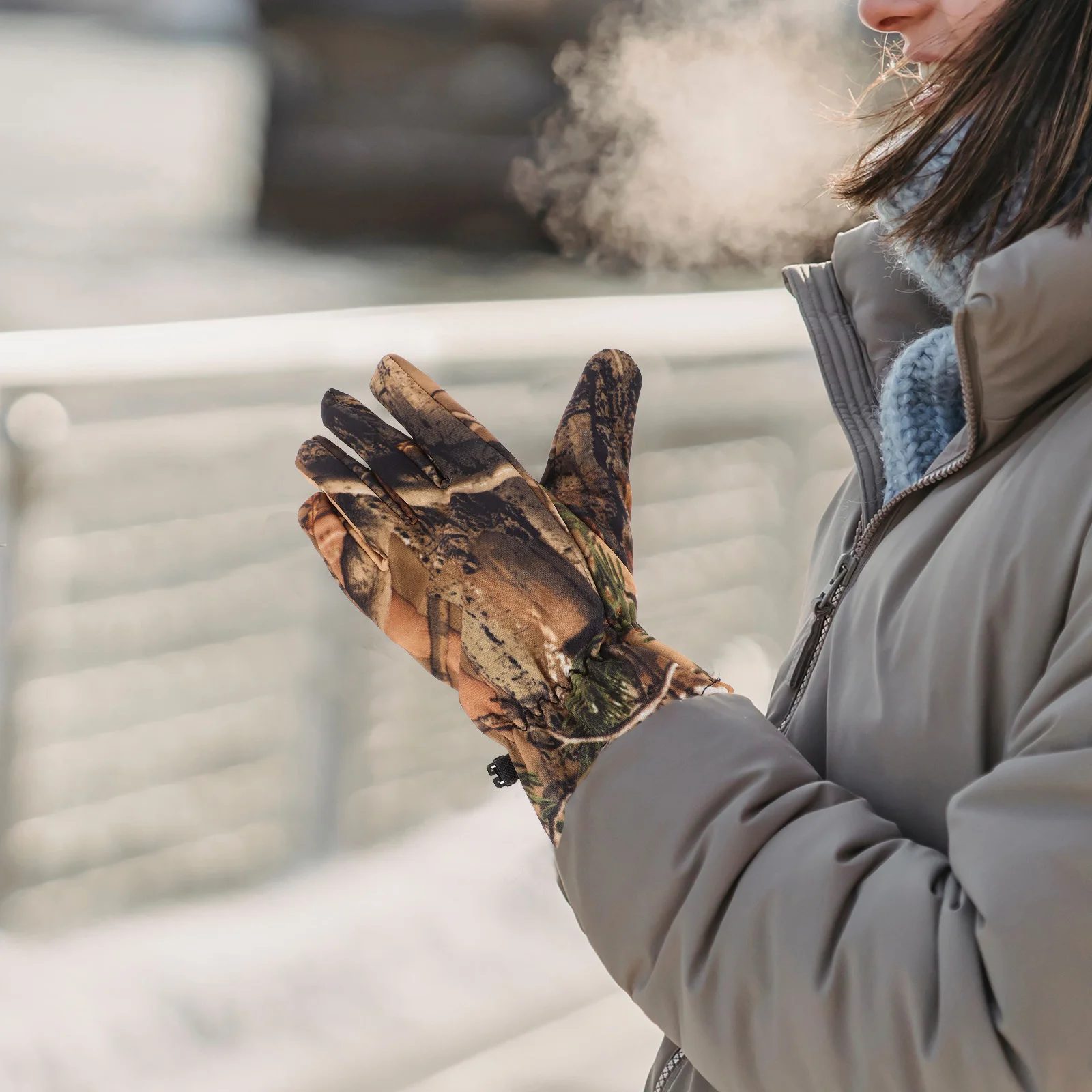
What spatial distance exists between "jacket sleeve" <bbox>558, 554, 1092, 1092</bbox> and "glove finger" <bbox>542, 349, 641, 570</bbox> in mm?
166

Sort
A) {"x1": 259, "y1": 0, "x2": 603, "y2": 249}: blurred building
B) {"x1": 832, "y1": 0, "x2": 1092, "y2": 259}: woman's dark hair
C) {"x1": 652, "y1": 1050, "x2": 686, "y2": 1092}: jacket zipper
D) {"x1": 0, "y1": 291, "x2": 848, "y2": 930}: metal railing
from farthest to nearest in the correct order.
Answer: {"x1": 259, "y1": 0, "x2": 603, "y2": 249}: blurred building, {"x1": 0, "y1": 291, "x2": 848, "y2": 930}: metal railing, {"x1": 652, "y1": 1050, "x2": 686, "y2": 1092}: jacket zipper, {"x1": 832, "y1": 0, "x2": 1092, "y2": 259}: woman's dark hair

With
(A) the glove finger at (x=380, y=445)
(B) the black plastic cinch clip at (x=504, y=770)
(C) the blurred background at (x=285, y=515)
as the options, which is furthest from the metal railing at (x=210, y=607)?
(B) the black plastic cinch clip at (x=504, y=770)

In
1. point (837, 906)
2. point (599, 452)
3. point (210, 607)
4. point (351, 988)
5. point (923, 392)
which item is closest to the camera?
point (837, 906)

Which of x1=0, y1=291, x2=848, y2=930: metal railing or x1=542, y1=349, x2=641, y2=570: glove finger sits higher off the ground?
x1=542, y1=349, x2=641, y2=570: glove finger

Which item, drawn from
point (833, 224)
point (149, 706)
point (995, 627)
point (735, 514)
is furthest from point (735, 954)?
point (833, 224)

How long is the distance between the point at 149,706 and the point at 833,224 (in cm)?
227

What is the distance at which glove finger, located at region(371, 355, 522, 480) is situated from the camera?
24.4 inches

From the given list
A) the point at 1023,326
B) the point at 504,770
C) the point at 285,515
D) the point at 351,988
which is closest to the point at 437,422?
the point at 504,770

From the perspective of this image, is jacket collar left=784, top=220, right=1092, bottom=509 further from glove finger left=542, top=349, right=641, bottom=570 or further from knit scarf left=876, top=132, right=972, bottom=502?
glove finger left=542, top=349, right=641, bottom=570

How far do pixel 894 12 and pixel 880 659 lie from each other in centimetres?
37

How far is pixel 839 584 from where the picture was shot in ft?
1.99

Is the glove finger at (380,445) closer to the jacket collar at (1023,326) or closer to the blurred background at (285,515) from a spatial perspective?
the jacket collar at (1023,326)

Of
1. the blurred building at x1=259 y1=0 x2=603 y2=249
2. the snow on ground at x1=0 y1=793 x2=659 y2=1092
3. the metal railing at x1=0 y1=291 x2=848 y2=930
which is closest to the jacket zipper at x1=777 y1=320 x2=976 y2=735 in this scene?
the metal railing at x1=0 y1=291 x2=848 y2=930

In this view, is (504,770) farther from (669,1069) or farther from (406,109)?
(406,109)
